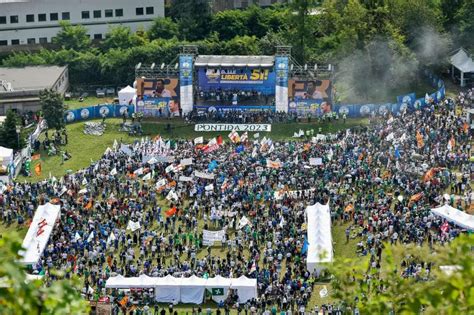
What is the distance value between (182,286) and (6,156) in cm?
2086

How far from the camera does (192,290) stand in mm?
54531

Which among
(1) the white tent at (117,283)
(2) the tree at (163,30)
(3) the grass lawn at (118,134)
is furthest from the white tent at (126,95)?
(1) the white tent at (117,283)

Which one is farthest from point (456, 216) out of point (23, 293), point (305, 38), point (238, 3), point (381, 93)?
point (238, 3)

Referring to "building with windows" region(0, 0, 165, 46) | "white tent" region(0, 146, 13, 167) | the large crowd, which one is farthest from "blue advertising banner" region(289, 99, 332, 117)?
"building with windows" region(0, 0, 165, 46)

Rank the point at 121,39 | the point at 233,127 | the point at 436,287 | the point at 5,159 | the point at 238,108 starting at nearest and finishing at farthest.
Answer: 1. the point at 436,287
2. the point at 5,159
3. the point at 233,127
4. the point at 238,108
5. the point at 121,39

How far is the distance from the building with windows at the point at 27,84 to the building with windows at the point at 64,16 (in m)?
7.64

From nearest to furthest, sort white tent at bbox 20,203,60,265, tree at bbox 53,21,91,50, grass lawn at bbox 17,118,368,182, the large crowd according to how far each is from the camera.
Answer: the large crowd → white tent at bbox 20,203,60,265 → grass lawn at bbox 17,118,368,182 → tree at bbox 53,21,91,50

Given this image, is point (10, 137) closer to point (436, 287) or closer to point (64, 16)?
point (64, 16)

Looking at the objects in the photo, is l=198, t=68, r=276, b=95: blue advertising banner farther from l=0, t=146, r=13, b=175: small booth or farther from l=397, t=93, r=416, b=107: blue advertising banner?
l=0, t=146, r=13, b=175: small booth

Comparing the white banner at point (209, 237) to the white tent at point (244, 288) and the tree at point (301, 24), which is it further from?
the tree at point (301, 24)

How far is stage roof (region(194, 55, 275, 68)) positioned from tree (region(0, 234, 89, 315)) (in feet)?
208

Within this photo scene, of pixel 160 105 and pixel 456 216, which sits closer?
pixel 456 216

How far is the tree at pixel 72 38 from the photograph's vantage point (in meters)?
97.9

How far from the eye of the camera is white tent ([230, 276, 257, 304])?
2124 inches
